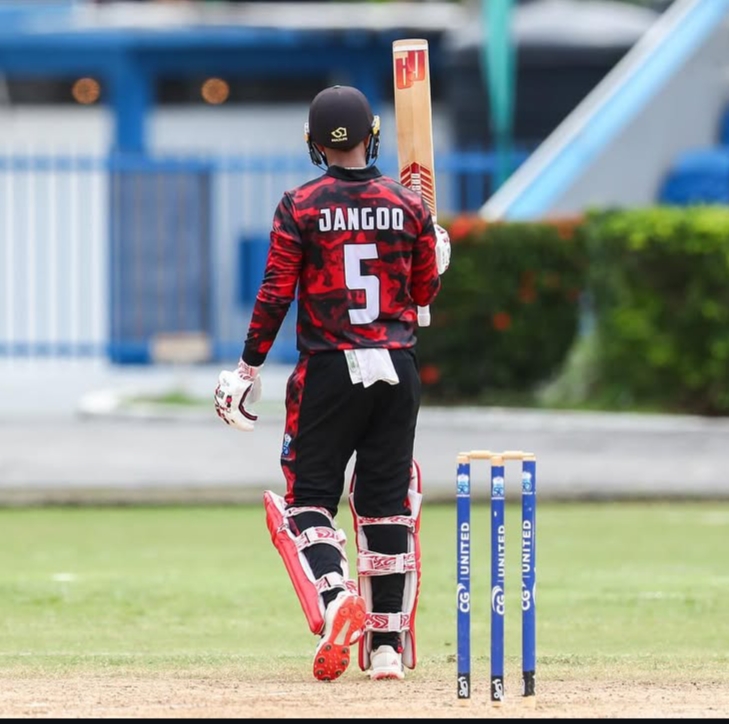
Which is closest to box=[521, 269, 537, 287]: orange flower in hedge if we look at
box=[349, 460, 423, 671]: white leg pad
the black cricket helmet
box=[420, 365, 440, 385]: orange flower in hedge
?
box=[420, 365, 440, 385]: orange flower in hedge

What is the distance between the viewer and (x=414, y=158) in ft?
26.3

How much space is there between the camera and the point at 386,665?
7.71m

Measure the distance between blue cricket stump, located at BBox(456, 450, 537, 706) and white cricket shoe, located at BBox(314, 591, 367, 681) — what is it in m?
0.61

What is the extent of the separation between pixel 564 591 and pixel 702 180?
1151cm

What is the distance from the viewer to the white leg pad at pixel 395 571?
7.77 metres

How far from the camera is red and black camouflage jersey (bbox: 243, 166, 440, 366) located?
7.57 meters

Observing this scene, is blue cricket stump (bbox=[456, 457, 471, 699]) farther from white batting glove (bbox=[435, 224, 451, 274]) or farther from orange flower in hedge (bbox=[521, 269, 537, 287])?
orange flower in hedge (bbox=[521, 269, 537, 287])

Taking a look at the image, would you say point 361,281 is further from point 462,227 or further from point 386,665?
point 462,227

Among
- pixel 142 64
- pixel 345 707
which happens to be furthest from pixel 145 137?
pixel 345 707

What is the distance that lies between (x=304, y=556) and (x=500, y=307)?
11663 millimetres

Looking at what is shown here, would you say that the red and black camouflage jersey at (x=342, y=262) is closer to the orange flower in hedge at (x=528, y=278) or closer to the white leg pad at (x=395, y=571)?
the white leg pad at (x=395, y=571)

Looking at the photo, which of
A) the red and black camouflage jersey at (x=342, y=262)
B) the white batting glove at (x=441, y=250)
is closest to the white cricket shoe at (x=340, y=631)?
the red and black camouflage jersey at (x=342, y=262)

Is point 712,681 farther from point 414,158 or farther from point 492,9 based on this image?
point 492,9

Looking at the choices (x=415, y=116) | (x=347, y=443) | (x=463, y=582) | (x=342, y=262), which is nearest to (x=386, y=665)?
(x=347, y=443)
